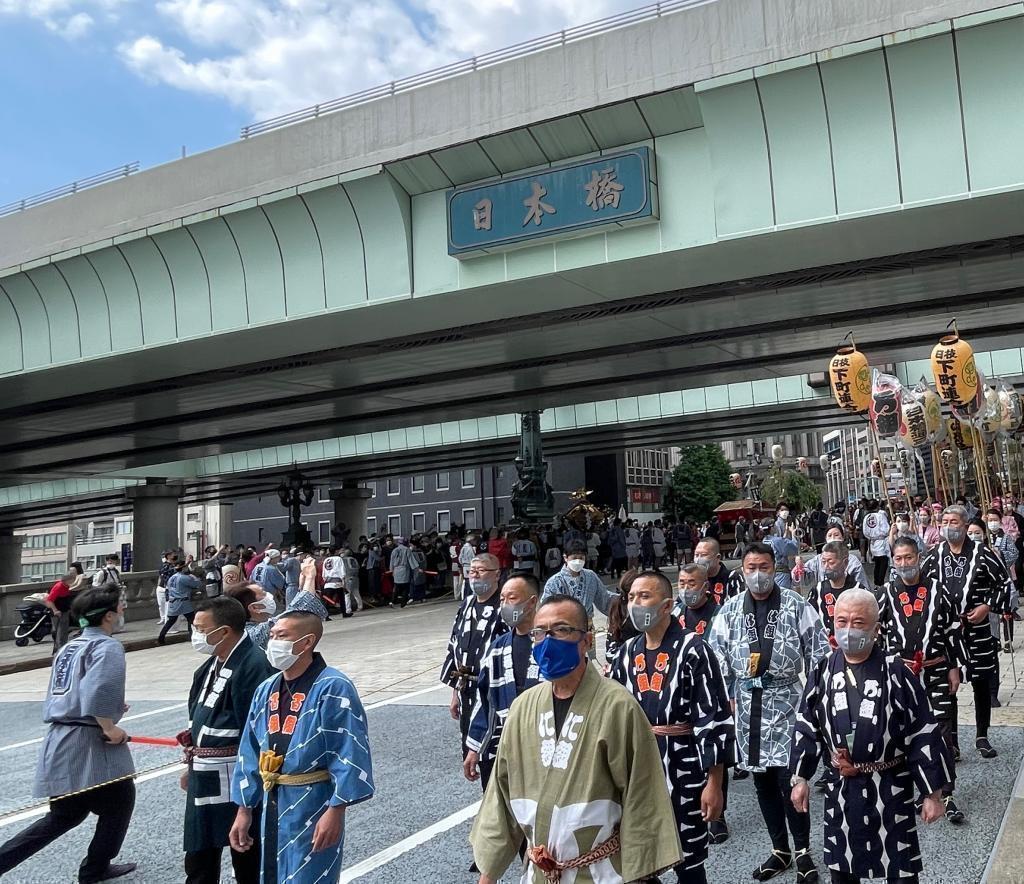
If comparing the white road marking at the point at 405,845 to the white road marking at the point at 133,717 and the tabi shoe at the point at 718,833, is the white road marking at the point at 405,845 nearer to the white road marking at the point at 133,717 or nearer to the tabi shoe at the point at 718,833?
Answer: the tabi shoe at the point at 718,833

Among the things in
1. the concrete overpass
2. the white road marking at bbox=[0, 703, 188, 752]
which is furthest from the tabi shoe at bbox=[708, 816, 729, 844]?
the concrete overpass

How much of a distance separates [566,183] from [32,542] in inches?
4081

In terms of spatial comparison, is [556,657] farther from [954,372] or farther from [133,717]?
[954,372]

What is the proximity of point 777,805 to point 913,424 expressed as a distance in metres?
14.2

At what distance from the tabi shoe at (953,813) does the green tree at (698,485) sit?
65147mm

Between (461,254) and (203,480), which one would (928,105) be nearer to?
(461,254)

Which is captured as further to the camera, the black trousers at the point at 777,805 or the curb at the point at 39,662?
the curb at the point at 39,662

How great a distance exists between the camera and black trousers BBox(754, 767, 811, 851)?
200 inches

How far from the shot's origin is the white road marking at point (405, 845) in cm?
529

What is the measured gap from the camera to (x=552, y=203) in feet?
44.2

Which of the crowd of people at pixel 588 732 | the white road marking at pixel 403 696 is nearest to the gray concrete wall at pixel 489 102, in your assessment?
the crowd of people at pixel 588 732

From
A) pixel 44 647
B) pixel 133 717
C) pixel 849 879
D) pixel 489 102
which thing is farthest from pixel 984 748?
pixel 44 647

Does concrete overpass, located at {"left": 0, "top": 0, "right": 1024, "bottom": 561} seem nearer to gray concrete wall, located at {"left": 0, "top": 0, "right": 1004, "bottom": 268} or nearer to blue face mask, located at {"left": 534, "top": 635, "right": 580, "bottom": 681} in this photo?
gray concrete wall, located at {"left": 0, "top": 0, "right": 1004, "bottom": 268}

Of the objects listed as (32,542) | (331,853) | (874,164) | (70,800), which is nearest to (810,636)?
(331,853)
